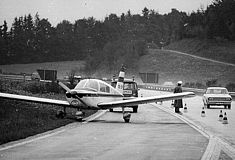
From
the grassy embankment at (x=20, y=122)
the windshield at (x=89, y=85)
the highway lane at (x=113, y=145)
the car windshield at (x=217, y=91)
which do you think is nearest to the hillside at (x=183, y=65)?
the car windshield at (x=217, y=91)

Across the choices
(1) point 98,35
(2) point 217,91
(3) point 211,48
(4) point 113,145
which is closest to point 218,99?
(2) point 217,91

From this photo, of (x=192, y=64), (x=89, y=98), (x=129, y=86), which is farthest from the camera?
(x=192, y=64)

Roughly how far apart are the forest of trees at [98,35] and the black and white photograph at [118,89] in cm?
31

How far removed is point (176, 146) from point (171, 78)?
9266cm

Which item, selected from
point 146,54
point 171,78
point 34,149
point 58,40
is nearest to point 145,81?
point 171,78

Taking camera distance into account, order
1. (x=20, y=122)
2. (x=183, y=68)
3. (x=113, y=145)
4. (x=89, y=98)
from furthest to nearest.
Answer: (x=183, y=68) → (x=89, y=98) → (x=20, y=122) → (x=113, y=145)

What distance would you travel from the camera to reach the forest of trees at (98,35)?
330ft

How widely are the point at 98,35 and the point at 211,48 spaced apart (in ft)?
102

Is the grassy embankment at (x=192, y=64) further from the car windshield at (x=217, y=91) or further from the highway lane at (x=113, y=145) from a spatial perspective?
the highway lane at (x=113, y=145)

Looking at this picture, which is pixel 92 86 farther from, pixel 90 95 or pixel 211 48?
pixel 211 48

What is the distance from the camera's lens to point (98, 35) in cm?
13825

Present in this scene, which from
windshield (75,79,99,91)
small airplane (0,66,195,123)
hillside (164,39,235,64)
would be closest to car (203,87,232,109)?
small airplane (0,66,195,123)

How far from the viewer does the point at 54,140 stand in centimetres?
1511

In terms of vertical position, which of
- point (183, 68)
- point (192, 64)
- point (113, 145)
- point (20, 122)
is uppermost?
point (192, 64)
